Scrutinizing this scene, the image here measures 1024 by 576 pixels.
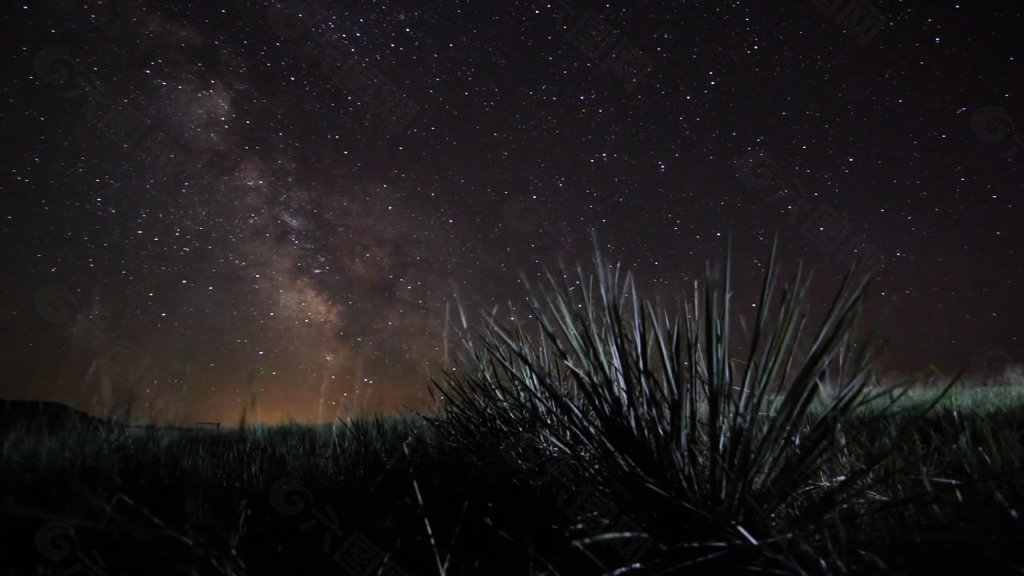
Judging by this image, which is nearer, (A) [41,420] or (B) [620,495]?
(B) [620,495]

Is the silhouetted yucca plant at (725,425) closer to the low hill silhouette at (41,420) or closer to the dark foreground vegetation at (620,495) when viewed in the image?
the dark foreground vegetation at (620,495)

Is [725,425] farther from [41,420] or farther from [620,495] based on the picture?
[41,420]

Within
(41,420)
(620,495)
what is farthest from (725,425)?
(41,420)

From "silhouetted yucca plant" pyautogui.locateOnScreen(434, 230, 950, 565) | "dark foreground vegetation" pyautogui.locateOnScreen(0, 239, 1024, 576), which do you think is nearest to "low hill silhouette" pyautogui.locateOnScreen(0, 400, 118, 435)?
"dark foreground vegetation" pyautogui.locateOnScreen(0, 239, 1024, 576)

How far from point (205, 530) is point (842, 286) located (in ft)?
5.75

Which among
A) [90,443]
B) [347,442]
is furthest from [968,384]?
[90,443]

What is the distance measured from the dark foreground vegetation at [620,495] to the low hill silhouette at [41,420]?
0.08 m

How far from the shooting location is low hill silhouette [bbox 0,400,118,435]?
7.02 ft

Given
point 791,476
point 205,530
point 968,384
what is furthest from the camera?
point 968,384

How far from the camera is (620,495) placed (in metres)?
1.68

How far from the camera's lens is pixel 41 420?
2.46 m

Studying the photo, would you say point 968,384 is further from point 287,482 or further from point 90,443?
point 90,443

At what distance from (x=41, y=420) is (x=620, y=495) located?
7.52 feet

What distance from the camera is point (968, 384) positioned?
4.58m
